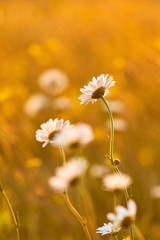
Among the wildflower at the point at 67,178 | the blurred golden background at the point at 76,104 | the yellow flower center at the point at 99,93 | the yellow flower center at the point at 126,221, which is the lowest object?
the yellow flower center at the point at 126,221

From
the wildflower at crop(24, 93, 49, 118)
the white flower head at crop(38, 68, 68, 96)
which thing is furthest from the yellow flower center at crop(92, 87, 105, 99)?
the white flower head at crop(38, 68, 68, 96)

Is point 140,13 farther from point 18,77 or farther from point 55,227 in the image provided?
point 55,227

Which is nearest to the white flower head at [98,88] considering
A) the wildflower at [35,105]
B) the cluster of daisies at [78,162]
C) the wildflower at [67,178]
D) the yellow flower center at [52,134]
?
the cluster of daisies at [78,162]

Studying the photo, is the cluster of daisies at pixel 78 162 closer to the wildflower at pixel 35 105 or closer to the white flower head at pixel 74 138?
the white flower head at pixel 74 138

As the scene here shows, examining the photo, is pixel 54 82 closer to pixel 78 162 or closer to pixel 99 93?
pixel 99 93

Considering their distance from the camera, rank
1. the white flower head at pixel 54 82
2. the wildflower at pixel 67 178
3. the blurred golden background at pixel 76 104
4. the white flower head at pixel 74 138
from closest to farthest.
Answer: the wildflower at pixel 67 178
the white flower head at pixel 74 138
the blurred golden background at pixel 76 104
the white flower head at pixel 54 82

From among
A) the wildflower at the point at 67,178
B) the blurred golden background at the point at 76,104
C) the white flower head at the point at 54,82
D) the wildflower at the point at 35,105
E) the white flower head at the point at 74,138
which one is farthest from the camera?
the white flower head at the point at 54,82

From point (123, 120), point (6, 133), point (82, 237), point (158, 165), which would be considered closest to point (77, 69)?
point (123, 120)
